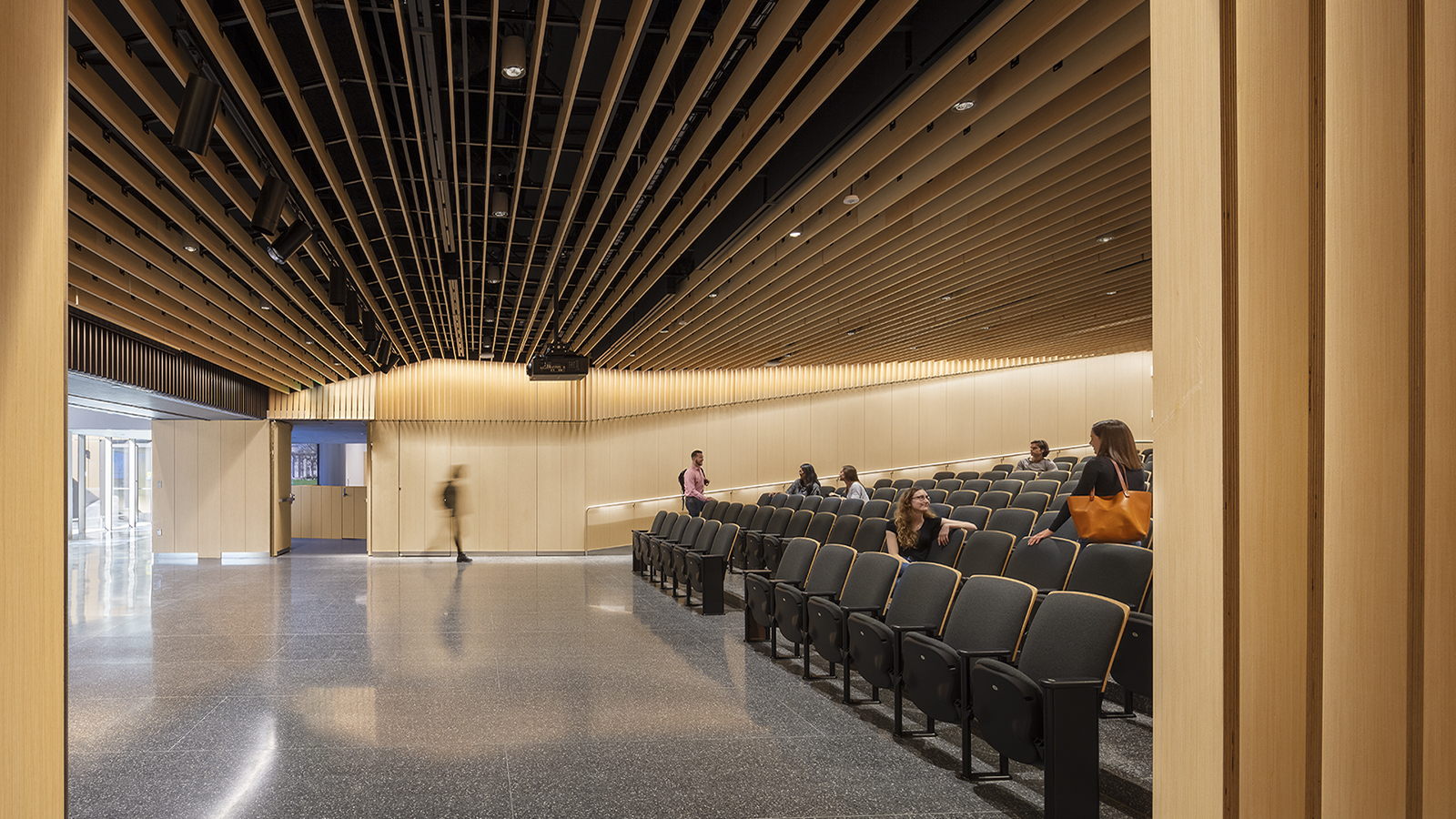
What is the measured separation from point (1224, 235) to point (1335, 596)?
0.64 meters

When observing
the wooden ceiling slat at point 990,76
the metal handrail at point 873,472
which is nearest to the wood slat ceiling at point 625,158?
the wooden ceiling slat at point 990,76

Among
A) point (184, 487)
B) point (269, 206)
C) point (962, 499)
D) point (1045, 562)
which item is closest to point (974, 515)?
point (962, 499)

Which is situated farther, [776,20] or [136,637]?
[136,637]

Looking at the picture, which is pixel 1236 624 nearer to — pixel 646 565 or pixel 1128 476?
pixel 1128 476

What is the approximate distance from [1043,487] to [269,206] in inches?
287

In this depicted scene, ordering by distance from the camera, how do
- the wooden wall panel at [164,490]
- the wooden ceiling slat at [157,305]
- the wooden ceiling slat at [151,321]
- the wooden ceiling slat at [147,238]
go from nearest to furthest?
1. the wooden ceiling slat at [147,238]
2. the wooden ceiling slat at [157,305]
3. the wooden ceiling slat at [151,321]
4. the wooden wall panel at [164,490]

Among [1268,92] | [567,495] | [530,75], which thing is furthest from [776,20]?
[567,495]

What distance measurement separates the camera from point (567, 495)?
53.0 feet

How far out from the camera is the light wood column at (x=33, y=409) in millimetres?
1436

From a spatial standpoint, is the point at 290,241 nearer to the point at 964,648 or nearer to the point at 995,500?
the point at 964,648

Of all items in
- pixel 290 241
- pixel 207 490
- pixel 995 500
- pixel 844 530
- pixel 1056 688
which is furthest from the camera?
pixel 207 490

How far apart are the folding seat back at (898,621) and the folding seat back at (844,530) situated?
7.55 feet

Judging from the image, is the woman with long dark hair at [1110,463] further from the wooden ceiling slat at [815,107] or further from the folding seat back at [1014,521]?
the wooden ceiling slat at [815,107]

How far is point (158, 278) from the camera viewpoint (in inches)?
288
